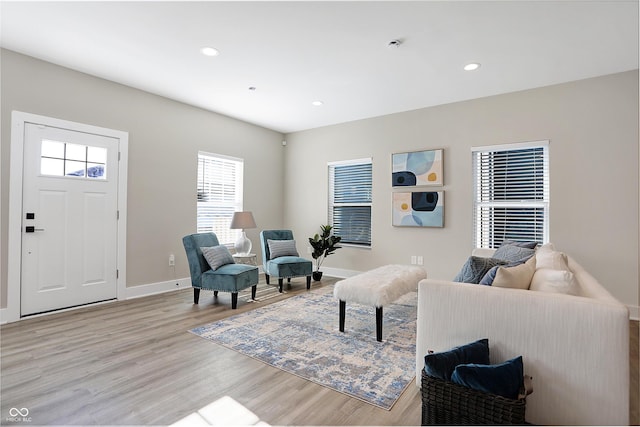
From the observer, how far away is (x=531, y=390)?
4.96ft

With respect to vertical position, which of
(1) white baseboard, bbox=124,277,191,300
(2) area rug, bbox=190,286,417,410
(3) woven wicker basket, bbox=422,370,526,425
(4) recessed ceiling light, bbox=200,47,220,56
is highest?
(4) recessed ceiling light, bbox=200,47,220,56

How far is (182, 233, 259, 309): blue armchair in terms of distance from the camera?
149 inches

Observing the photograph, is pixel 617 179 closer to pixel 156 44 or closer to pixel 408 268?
pixel 408 268

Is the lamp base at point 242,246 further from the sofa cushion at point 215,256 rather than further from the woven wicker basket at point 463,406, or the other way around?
the woven wicker basket at point 463,406

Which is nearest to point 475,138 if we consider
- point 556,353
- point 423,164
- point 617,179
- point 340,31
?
point 423,164

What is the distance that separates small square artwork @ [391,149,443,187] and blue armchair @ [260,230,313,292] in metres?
1.96

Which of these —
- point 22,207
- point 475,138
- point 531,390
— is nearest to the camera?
point 531,390

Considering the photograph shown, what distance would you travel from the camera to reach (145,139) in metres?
4.40

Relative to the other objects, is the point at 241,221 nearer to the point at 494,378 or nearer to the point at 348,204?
the point at 348,204

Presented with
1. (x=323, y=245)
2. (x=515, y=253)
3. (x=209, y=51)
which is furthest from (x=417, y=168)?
(x=209, y=51)

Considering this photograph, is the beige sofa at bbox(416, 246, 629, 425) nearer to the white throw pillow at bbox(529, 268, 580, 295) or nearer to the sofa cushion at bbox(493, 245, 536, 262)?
the white throw pillow at bbox(529, 268, 580, 295)

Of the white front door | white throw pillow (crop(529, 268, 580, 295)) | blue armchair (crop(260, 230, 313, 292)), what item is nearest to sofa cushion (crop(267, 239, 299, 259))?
blue armchair (crop(260, 230, 313, 292))

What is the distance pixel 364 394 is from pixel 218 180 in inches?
171

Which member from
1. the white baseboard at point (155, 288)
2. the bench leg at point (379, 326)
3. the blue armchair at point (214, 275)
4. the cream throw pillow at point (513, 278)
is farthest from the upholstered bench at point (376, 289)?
the white baseboard at point (155, 288)
